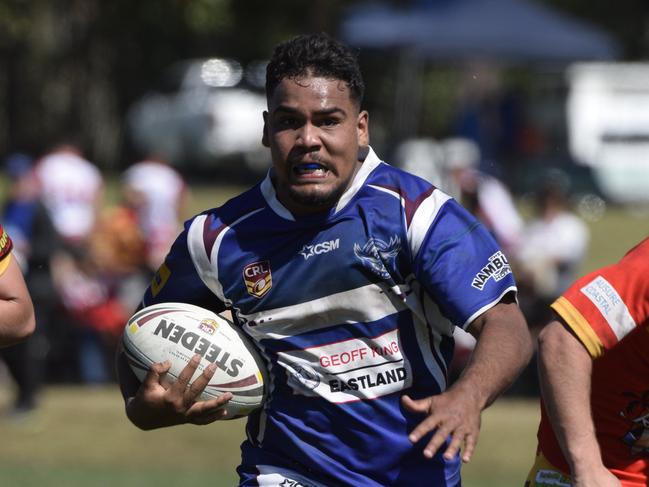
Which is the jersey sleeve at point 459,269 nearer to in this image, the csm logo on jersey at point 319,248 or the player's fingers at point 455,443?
the csm logo on jersey at point 319,248

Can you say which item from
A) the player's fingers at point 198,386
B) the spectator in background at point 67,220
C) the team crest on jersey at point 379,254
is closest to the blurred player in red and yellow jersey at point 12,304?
the player's fingers at point 198,386

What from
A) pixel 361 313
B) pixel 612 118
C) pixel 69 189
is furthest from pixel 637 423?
pixel 612 118

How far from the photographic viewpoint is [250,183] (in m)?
27.3

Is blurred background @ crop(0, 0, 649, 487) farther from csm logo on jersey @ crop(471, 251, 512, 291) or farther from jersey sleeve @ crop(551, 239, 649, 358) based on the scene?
jersey sleeve @ crop(551, 239, 649, 358)

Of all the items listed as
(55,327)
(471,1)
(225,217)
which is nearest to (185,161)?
(471,1)

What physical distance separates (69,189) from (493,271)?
36.8 feet

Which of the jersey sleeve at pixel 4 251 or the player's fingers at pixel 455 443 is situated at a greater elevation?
the jersey sleeve at pixel 4 251

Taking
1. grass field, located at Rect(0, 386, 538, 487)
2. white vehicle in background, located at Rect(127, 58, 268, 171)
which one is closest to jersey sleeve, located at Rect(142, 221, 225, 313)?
grass field, located at Rect(0, 386, 538, 487)

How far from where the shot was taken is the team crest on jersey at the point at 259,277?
471cm

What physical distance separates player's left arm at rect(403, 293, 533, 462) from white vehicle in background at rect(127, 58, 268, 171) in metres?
22.8

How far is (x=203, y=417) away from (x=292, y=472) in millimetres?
338

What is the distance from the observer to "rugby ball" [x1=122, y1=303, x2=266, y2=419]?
473cm

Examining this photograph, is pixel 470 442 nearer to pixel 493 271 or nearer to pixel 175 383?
pixel 493 271

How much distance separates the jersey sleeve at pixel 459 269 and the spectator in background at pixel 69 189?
10.4 metres
